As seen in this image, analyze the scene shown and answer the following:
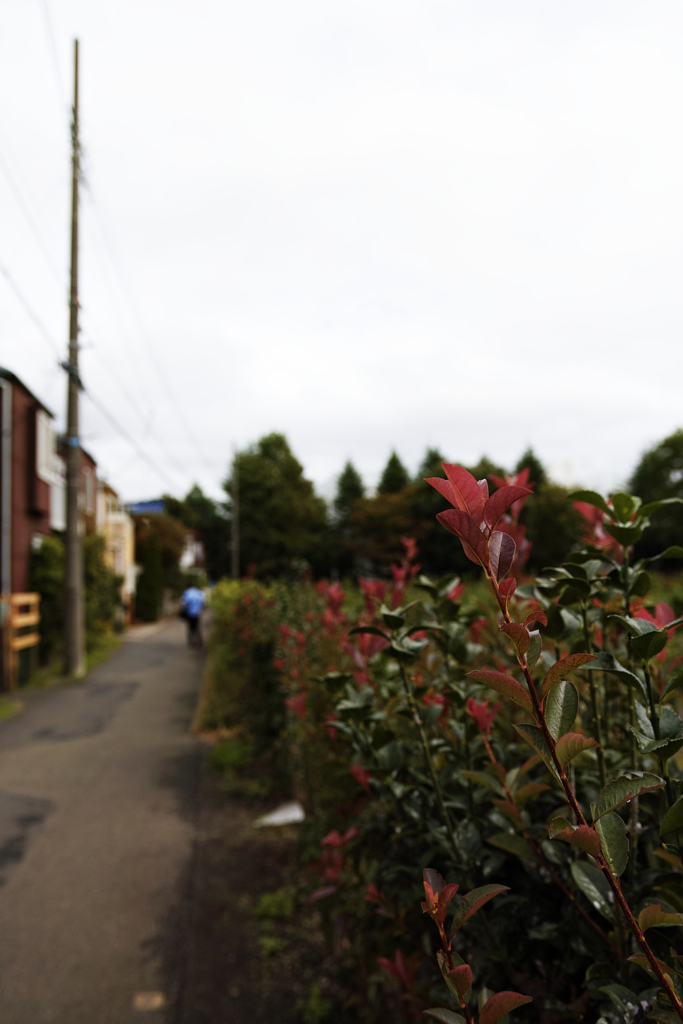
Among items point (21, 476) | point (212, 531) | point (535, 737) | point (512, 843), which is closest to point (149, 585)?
point (212, 531)

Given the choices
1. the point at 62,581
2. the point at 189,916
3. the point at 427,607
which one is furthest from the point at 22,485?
the point at 427,607

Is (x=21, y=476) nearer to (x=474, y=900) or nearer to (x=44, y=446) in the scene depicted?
(x=44, y=446)

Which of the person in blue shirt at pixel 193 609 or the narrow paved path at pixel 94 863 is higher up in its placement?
the person in blue shirt at pixel 193 609

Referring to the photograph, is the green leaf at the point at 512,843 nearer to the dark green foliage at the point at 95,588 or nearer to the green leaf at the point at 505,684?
the green leaf at the point at 505,684

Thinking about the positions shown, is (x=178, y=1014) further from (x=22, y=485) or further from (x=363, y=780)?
(x=22, y=485)

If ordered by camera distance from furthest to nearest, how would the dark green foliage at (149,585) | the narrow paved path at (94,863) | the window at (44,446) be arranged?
the dark green foliage at (149,585), the window at (44,446), the narrow paved path at (94,863)

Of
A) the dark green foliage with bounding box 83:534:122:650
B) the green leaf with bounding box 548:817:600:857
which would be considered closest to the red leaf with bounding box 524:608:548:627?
the green leaf with bounding box 548:817:600:857

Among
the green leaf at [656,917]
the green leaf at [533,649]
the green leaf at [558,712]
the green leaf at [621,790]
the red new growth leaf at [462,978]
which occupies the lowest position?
the red new growth leaf at [462,978]

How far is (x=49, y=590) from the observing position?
11.7m

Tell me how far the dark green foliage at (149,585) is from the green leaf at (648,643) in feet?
85.7

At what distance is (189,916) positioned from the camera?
3.15 meters

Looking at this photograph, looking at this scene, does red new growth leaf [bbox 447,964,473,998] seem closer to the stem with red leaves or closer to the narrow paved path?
the stem with red leaves

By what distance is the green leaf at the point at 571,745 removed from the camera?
747mm

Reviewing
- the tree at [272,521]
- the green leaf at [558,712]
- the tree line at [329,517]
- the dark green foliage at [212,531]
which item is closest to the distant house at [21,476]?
the green leaf at [558,712]
